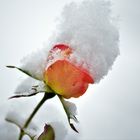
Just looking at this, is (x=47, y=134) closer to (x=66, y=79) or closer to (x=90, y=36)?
(x=66, y=79)

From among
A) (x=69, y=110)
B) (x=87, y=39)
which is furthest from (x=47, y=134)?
(x=87, y=39)

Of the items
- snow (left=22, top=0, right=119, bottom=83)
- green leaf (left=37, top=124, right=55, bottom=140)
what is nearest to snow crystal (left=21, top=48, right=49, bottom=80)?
snow (left=22, top=0, right=119, bottom=83)

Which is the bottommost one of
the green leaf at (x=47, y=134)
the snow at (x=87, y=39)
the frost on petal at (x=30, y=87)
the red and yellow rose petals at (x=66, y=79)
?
the green leaf at (x=47, y=134)

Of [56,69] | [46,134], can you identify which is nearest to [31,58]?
[56,69]

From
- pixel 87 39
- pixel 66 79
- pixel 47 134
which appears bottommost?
pixel 47 134

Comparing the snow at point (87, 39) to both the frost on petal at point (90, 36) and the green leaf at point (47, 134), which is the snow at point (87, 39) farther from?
the green leaf at point (47, 134)

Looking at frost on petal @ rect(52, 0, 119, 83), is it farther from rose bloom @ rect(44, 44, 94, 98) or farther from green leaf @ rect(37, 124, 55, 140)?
green leaf @ rect(37, 124, 55, 140)

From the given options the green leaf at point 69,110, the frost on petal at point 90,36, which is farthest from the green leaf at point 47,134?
the frost on petal at point 90,36

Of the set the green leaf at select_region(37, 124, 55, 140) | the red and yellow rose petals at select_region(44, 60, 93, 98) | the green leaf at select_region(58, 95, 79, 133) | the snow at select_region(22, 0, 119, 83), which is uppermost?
the snow at select_region(22, 0, 119, 83)
